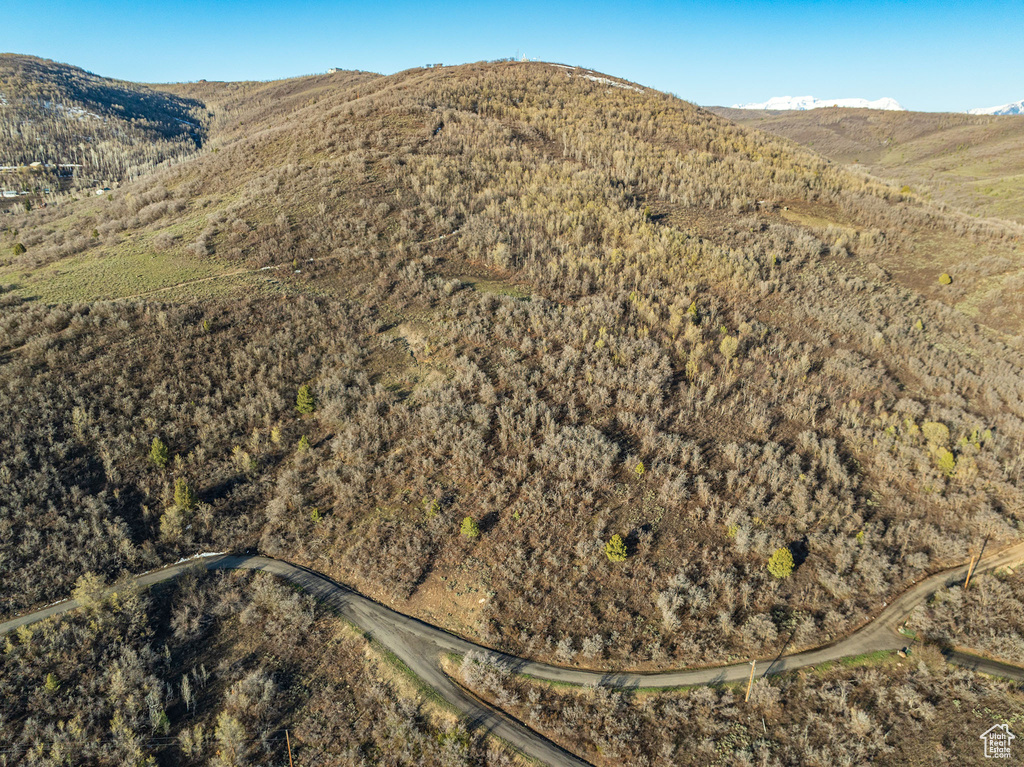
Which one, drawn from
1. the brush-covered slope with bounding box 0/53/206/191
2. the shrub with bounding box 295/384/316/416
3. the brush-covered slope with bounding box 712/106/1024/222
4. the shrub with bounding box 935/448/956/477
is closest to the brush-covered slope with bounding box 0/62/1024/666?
the shrub with bounding box 935/448/956/477

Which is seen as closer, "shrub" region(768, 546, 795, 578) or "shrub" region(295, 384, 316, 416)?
"shrub" region(768, 546, 795, 578)

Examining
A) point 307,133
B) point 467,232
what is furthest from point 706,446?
point 307,133

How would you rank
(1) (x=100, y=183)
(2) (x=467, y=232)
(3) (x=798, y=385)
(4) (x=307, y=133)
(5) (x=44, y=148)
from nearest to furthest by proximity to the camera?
(3) (x=798, y=385)
(2) (x=467, y=232)
(4) (x=307, y=133)
(1) (x=100, y=183)
(5) (x=44, y=148)

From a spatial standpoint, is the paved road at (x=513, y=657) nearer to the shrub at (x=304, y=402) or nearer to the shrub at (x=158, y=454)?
the shrub at (x=158, y=454)

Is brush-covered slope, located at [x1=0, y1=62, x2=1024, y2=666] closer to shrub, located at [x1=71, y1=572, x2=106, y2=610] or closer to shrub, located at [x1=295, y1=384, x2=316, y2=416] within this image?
shrub, located at [x1=295, y1=384, x2=316, y2=416]

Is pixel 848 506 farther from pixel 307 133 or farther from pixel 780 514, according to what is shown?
pixel 307 133

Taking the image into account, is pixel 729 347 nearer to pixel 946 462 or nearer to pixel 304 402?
pixel 946 462

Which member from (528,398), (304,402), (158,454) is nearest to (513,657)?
(528,398)
